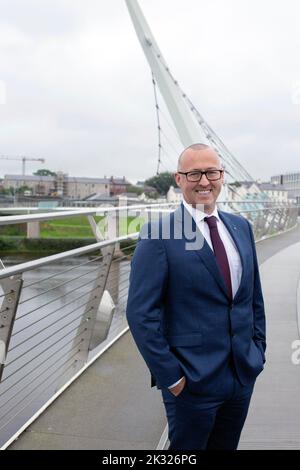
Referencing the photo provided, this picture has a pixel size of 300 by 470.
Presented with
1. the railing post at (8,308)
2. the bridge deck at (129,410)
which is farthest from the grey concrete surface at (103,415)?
the railing post at (8,308)

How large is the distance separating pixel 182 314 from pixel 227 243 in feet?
0.89

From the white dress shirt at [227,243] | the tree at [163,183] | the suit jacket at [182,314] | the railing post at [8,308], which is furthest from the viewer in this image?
the tree at [163,183]

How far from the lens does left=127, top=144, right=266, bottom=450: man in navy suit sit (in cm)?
165

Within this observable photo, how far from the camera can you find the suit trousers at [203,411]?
5.52 ft

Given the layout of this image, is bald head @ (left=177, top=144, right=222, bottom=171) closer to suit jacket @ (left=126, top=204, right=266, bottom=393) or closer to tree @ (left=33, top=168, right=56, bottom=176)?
suit jacket @ (left=126, top=204, right=266, bottom=393)

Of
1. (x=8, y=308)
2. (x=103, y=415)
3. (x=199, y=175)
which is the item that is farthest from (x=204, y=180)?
(x=103, y=415)

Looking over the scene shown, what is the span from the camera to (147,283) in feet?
5.44

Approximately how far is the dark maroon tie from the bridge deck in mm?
1061

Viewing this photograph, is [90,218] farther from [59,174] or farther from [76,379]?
[59,174]

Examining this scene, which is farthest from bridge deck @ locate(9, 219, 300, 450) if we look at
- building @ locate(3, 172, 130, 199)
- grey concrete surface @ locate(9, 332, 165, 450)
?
building @ locate(3, 172, 130, 199)

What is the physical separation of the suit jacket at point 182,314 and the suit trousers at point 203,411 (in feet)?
0.09

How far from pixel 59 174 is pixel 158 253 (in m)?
129

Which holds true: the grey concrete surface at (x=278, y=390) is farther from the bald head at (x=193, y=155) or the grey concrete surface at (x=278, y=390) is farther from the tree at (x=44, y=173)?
the tree at (x=44, y=173)
